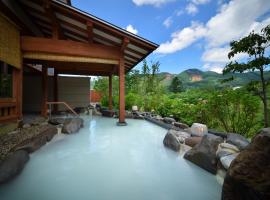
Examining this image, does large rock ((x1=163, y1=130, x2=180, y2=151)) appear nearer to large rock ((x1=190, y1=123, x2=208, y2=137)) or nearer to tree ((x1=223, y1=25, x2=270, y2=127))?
large rock ((x1=190, y1=123, x2=208, y2=137))

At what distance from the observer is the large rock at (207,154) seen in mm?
2539

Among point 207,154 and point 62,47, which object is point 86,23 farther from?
point 207,154

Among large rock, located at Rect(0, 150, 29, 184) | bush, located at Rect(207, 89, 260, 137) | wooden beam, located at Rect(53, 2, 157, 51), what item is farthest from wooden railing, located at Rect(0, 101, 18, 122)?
bush, located at Rect(207, 89, 260, 137)

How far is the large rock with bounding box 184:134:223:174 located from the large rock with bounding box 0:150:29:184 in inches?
101

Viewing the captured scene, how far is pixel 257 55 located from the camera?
452 centimetres

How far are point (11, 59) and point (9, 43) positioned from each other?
0.42 meters

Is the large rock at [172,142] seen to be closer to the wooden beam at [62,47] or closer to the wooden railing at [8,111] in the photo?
the wooden beam at [62,47]

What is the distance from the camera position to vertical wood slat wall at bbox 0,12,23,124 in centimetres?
447

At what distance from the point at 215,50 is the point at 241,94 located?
5582 centimetres

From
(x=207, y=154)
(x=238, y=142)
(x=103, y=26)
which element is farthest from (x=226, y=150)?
(x=103, y=26)

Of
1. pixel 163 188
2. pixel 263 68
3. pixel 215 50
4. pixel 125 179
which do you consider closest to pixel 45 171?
pixel 125 179

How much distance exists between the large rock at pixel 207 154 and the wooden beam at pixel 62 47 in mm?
4546

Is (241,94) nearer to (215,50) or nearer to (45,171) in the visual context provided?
(45,171)

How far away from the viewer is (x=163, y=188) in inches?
81.4
